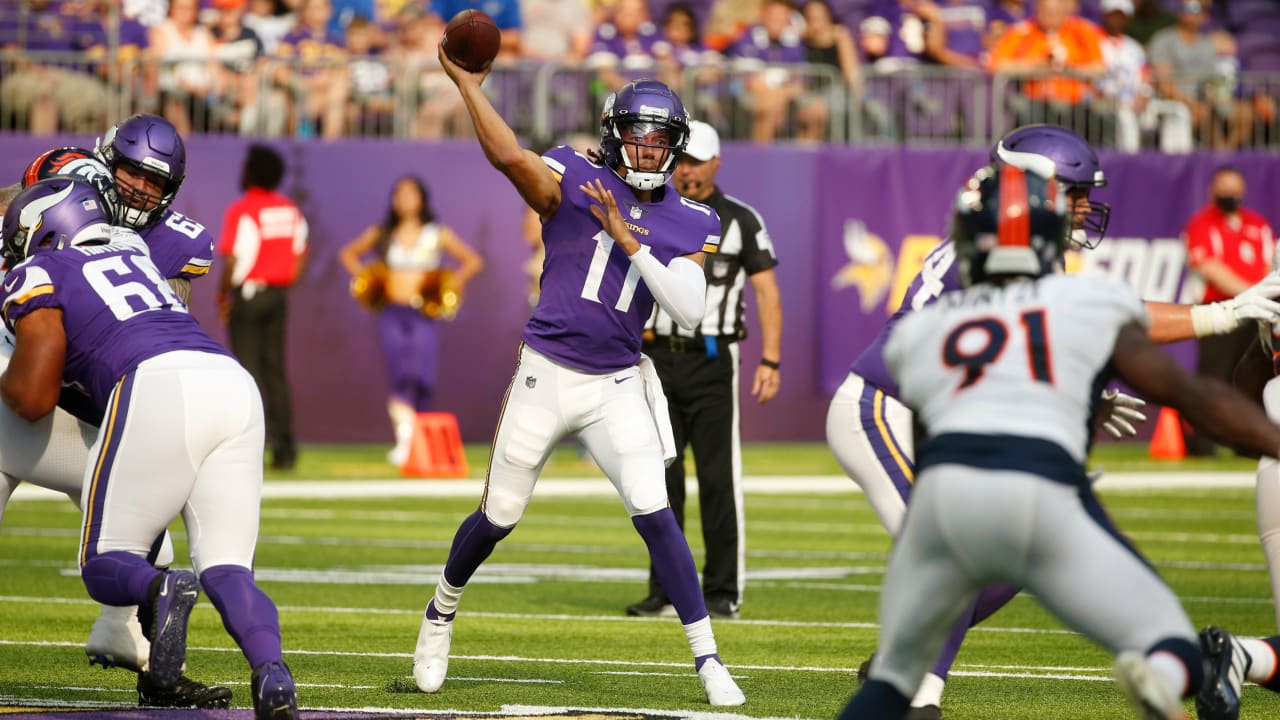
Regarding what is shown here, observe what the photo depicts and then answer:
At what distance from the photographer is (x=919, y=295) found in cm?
611

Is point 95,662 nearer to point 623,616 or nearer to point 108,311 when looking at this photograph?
point 108,311

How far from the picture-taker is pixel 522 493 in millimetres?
6535

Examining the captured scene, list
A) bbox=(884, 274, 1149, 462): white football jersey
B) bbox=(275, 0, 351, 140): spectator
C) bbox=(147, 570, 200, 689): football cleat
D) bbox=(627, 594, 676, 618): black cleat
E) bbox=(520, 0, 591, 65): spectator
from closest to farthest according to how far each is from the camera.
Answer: bbox=(884, 274, 1149, 462): white football jersey < bbox=(147, 570, 200, 689): football cleat < bbox=(627, 594, 676, 618): black cleat < bbox=(275, 0, 351, 140): spectator < bbox=(520, 0, 591, 65): spectator

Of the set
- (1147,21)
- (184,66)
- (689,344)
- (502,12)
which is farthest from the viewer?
(1147,21)

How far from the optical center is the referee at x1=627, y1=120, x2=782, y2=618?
339 inches

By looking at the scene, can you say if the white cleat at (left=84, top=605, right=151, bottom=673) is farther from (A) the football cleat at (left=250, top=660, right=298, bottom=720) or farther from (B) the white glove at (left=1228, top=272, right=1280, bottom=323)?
(B) the white glove at (left=1228, top=272, right=1280, bottom=323)

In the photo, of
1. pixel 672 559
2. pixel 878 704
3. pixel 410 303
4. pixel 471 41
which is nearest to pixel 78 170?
pixel 471 41

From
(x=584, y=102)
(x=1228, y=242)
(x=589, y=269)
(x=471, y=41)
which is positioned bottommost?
(x=1228, y=242)

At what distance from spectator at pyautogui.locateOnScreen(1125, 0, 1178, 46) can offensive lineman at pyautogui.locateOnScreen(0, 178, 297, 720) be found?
51.3ft

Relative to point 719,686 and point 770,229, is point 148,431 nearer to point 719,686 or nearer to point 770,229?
point 719,686

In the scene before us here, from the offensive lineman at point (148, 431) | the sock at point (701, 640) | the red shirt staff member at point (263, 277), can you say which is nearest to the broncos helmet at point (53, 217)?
the offensive lineman at point (148, 431)

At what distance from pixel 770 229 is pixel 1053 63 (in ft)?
9.80

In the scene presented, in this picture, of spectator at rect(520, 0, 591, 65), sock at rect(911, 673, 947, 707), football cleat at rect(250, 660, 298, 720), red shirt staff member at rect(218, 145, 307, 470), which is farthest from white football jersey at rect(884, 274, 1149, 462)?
spectator at rect(520, 0, 591, 65)

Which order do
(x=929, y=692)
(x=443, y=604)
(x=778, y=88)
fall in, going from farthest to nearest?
1. (x=778, y=88)
2. (x=443, y=604)
3. (x=929, y=692)
